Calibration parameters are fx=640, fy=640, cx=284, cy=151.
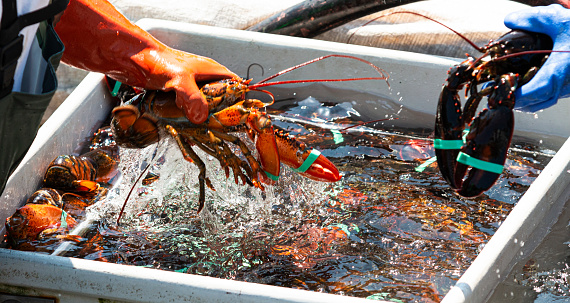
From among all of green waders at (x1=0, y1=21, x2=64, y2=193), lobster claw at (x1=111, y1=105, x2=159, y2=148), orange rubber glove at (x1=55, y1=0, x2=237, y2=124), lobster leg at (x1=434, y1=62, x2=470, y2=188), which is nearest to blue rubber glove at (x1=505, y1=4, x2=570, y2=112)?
lobster leg at (x1=434, y1=62, x2=470, y2=188)

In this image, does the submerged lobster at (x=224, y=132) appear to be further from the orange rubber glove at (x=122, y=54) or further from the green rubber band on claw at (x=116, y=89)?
the green rubber band on claw at (x=116, y=89)

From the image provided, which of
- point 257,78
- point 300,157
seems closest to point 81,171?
point 300,157

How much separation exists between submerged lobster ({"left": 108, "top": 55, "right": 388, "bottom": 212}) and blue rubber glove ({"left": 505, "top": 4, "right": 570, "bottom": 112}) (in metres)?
0.69

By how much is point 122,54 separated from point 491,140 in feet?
4.31

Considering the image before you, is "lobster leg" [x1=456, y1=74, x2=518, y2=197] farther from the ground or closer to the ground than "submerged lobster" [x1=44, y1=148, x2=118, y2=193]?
farther from the ground

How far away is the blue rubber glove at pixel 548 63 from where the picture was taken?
201 cm

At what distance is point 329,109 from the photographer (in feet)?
10.8

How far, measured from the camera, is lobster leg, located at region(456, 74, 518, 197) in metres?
1.89

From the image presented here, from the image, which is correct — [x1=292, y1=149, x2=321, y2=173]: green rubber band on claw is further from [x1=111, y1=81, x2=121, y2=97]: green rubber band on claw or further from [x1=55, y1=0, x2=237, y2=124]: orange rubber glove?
[x1=111, y1=81, x2=121, y2=97]: green rubber band on claw

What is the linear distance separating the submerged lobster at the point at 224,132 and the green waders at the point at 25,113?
0.46 m

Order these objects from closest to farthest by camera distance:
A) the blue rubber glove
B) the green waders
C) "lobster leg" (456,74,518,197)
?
the green waders, "lobster leg" (456,74,518,197), the blue rubber glove

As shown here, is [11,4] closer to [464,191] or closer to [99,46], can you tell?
[99,46]

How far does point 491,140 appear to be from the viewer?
6.21 feet

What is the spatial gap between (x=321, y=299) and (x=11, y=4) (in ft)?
3.47
